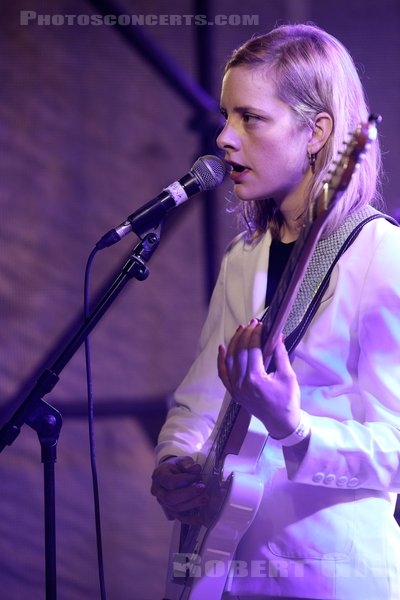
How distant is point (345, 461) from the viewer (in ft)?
3.92

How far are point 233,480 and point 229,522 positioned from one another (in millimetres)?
78

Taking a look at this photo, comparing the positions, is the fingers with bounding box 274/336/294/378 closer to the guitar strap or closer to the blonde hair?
the guitar strap

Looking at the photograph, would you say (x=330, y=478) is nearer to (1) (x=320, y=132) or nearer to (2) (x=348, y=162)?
(2) (x=348, y=162)

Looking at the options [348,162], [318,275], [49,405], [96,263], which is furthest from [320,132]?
[96,263]

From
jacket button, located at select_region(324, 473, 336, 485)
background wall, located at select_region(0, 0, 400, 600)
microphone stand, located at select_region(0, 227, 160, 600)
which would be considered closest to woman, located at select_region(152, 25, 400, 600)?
jacket button, located at select_region(324, 473, 336, 485)

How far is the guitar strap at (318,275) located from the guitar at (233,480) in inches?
4.2

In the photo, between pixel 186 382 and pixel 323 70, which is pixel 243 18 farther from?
pixel 186 382

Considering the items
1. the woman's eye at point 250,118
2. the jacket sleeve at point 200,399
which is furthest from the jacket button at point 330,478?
the woman's eye at point 250,118

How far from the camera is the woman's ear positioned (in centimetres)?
141

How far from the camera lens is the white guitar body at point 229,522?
46.9 inches

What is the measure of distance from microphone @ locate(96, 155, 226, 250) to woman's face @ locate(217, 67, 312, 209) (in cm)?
7

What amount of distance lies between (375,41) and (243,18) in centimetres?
51

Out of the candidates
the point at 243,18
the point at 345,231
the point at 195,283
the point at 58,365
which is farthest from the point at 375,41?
the point at 58,365

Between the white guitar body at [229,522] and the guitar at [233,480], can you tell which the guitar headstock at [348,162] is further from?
the white guitar body at [229,522]
